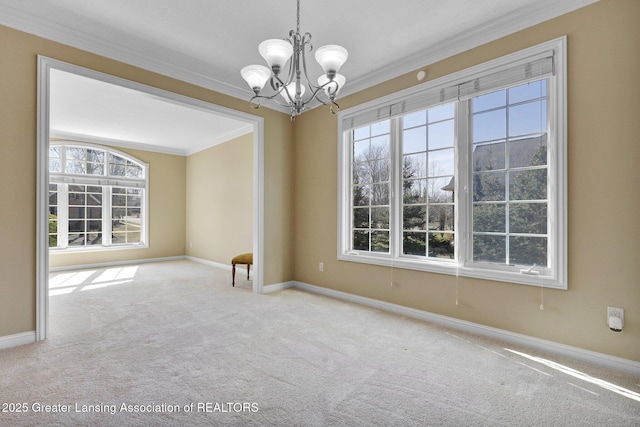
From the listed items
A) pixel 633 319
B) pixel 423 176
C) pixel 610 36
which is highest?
pixel 610 36

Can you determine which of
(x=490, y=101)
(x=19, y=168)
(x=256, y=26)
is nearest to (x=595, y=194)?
(x=490, y=101)

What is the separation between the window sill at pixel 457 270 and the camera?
252 centimetres

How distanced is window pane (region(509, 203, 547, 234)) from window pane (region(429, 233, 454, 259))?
1.92 feet

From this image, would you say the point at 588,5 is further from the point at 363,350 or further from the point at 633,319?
the point at 363,350

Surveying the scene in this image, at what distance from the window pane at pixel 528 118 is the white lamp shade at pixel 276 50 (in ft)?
6.85

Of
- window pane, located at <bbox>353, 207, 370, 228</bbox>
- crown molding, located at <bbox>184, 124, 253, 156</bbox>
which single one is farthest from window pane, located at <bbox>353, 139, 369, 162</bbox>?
crown molding, located at <bbox>184, 124, 253, 156</bbox>

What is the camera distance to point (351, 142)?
13.6ft

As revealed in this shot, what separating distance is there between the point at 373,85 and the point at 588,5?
2.00m

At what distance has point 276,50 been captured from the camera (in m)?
2.03

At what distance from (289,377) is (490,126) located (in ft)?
9.20

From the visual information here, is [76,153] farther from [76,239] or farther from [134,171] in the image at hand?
[76,239]

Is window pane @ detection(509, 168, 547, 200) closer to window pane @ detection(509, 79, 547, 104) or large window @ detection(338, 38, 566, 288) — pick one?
large window @ detection(338, 38, 566, 288)

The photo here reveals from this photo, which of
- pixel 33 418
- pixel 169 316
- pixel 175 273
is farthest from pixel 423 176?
pixel 175 273

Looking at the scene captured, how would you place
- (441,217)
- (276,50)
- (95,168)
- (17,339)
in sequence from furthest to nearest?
(95,168) < (441,217) < (17,339) < (276,50)
